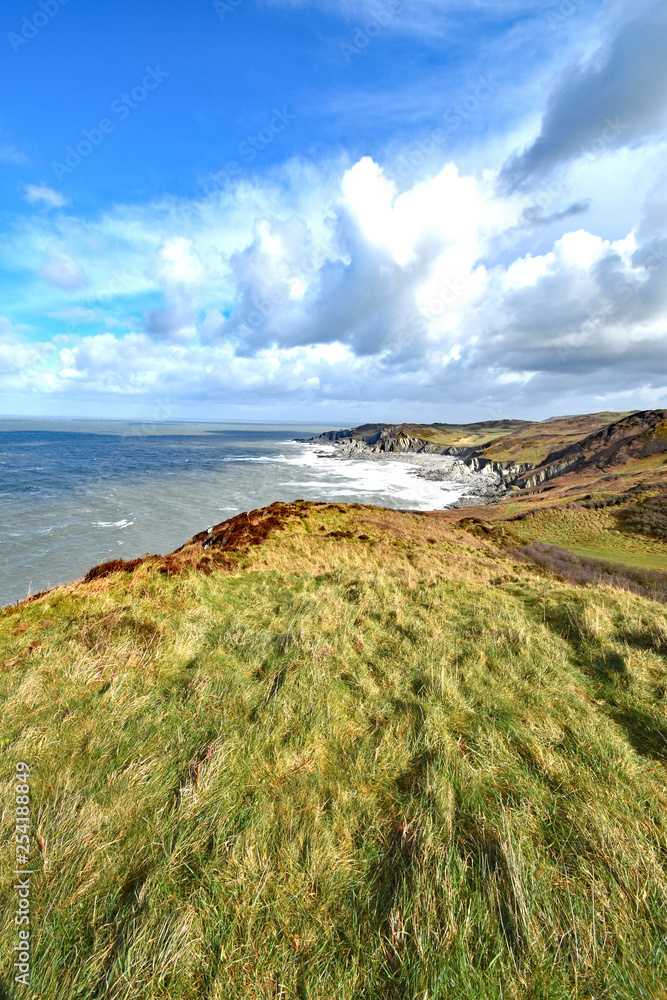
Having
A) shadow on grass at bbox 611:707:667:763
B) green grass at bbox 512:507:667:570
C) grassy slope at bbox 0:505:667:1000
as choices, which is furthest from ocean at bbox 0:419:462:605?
shadow on grass at bbox 611:707:667:763

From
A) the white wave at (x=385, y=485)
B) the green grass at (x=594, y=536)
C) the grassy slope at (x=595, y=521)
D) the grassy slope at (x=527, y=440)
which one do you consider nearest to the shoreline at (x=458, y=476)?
the white wave at (x=385, y=485)

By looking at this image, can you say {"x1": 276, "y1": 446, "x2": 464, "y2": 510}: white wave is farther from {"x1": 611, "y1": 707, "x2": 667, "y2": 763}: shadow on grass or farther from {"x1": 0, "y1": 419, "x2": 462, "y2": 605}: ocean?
{"x1": 611, "y1": 707, "x2": 667, "y2": 763}: shadow on grass

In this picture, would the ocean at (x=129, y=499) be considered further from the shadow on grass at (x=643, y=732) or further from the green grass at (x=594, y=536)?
the shadow on grass at (x=643, y=732)

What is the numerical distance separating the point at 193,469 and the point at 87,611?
6638 centimetres

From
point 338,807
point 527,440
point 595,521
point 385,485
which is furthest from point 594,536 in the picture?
point 527,440

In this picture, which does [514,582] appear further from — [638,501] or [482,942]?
[638,501]

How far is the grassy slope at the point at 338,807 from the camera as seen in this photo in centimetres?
240

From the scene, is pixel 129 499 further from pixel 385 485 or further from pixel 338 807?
pixel 338 807

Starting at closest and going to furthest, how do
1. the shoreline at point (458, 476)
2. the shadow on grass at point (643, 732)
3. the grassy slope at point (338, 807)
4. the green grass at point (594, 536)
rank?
1. the grassy slope at point (338, 807)
2. the shadow on grass at point (643, 732)
3. the green grass at point (594, 536)
4. the shoreline at point (458, 476)

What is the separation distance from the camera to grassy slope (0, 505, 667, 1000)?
2402 mm

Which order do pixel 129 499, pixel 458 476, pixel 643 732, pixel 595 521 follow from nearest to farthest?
pixel 643 732, pixel 595 521, pixel 129 499, pixel 458 476

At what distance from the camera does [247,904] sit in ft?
8.75

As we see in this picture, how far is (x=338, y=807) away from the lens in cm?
345

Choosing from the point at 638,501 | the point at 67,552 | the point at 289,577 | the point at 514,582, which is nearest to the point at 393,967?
the point at 289,577
